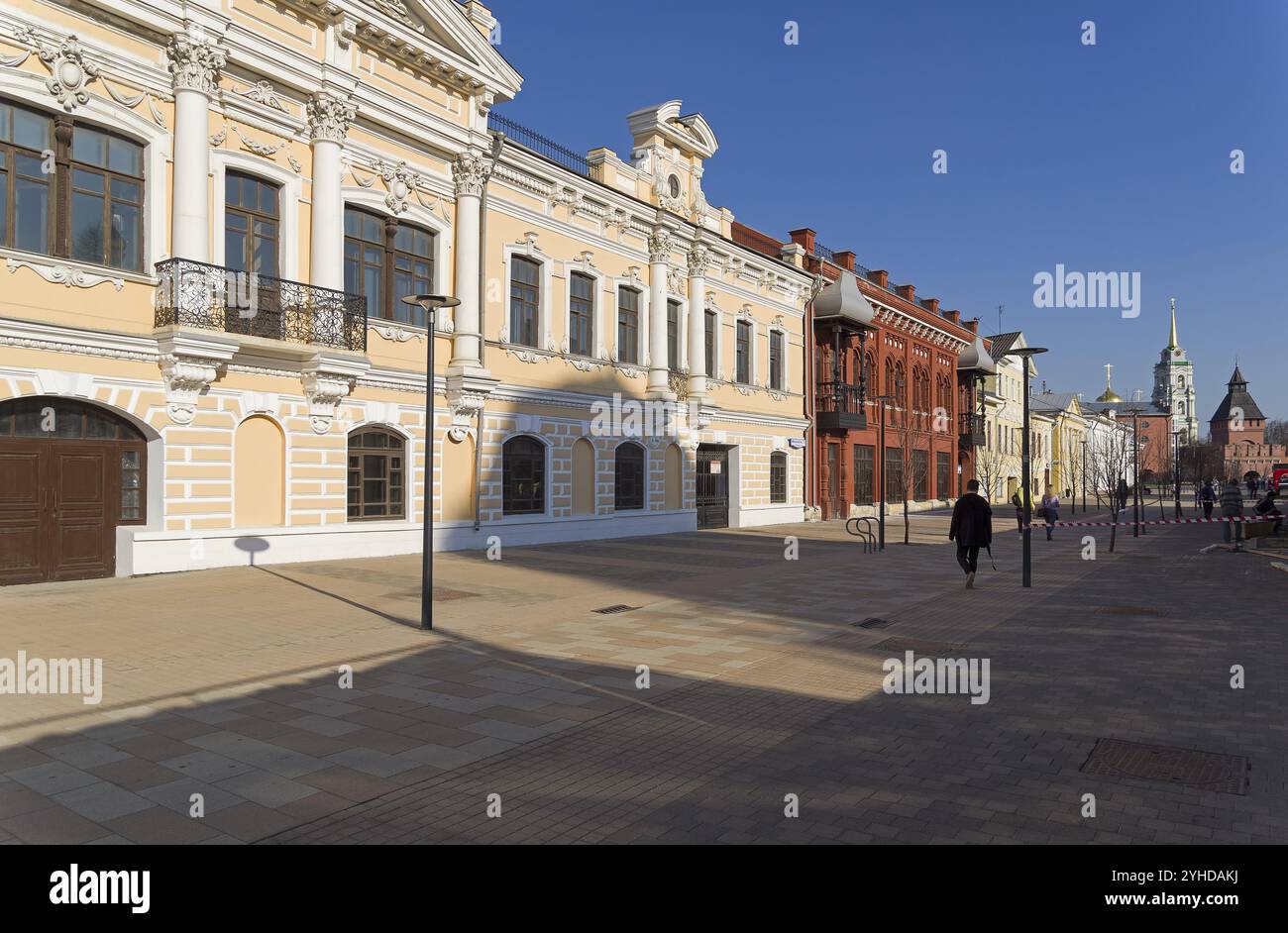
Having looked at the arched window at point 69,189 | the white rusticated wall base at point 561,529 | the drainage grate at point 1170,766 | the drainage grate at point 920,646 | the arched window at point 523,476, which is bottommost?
the drainage grate at point 920,646

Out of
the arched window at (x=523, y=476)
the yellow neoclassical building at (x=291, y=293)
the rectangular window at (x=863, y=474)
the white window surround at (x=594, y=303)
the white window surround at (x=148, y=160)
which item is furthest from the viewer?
the rectangular window at (x=863, y=474)

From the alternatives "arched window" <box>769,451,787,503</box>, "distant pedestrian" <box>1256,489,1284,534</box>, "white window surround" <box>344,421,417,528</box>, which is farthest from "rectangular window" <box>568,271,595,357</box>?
"distant pedestrian" <box>1256,489,1284,534</box>

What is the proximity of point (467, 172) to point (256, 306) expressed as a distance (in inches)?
286

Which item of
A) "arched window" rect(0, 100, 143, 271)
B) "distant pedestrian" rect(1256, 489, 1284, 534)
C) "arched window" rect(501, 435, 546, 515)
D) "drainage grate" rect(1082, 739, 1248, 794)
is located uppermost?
"arched window" rect(0, 100, 143, 271)

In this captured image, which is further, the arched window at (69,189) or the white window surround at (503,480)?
the white window surround at (503,480)

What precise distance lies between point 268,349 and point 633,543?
11549 mm

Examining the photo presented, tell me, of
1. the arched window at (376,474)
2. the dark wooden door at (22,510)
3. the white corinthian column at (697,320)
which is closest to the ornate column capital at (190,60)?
the dark wooden door at (22,510)

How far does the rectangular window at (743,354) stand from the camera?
111ft

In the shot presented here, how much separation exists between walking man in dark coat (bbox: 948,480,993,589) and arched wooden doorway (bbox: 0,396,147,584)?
14920 mm

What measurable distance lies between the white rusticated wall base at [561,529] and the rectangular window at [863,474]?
40.6 ft

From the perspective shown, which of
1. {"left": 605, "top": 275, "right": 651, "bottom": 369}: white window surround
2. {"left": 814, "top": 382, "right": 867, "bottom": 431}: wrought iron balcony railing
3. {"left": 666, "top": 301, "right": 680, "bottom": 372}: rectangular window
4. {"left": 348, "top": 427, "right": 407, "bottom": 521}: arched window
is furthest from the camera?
{"left": 814, "top": 382, "right": 867, "bottom": 431}: wrought iron balcony railing

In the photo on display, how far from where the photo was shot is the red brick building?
38.0 m

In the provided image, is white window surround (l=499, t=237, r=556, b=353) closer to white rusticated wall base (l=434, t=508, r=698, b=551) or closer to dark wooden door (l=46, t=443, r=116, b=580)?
white rusticated wall base (l=434, t=508, r=698, b=551)

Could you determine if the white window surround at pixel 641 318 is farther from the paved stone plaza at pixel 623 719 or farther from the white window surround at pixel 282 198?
the paved stone plaza at pixel 623 719
